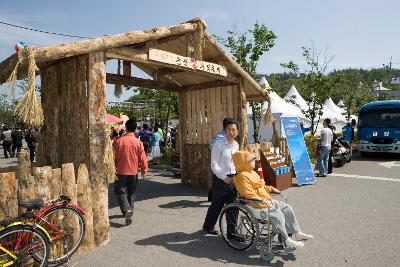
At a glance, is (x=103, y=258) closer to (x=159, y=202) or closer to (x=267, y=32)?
(x=159, y=202)

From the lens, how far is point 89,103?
518 centimetres

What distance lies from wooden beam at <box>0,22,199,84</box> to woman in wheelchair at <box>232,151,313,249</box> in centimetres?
255

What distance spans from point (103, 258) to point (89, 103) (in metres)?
2.20

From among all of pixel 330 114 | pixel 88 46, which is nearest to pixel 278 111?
pixel 330 114

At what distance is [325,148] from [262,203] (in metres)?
7.07

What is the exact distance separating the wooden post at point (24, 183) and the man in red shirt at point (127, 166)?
2.01 metres

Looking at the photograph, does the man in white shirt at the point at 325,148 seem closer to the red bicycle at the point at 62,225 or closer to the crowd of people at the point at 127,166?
the crowd of people at the point at 127,166

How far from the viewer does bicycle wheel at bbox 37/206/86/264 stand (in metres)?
4.47

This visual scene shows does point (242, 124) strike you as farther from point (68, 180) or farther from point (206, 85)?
point (68, 180)

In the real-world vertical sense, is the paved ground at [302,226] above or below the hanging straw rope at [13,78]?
below

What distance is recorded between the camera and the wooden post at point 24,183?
440cm

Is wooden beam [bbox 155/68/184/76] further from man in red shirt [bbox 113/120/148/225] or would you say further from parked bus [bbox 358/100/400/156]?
parked bus [bbox 358/100/400/156]

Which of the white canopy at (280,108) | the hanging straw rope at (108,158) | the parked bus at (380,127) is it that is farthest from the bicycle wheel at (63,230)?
the white canopy at (280,108)

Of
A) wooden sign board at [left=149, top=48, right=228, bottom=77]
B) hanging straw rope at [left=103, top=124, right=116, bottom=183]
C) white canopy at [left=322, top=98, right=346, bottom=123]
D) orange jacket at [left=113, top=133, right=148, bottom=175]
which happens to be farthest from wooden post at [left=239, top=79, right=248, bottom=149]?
white canopy at [left=322, top=98, right=346, bottom=123]
